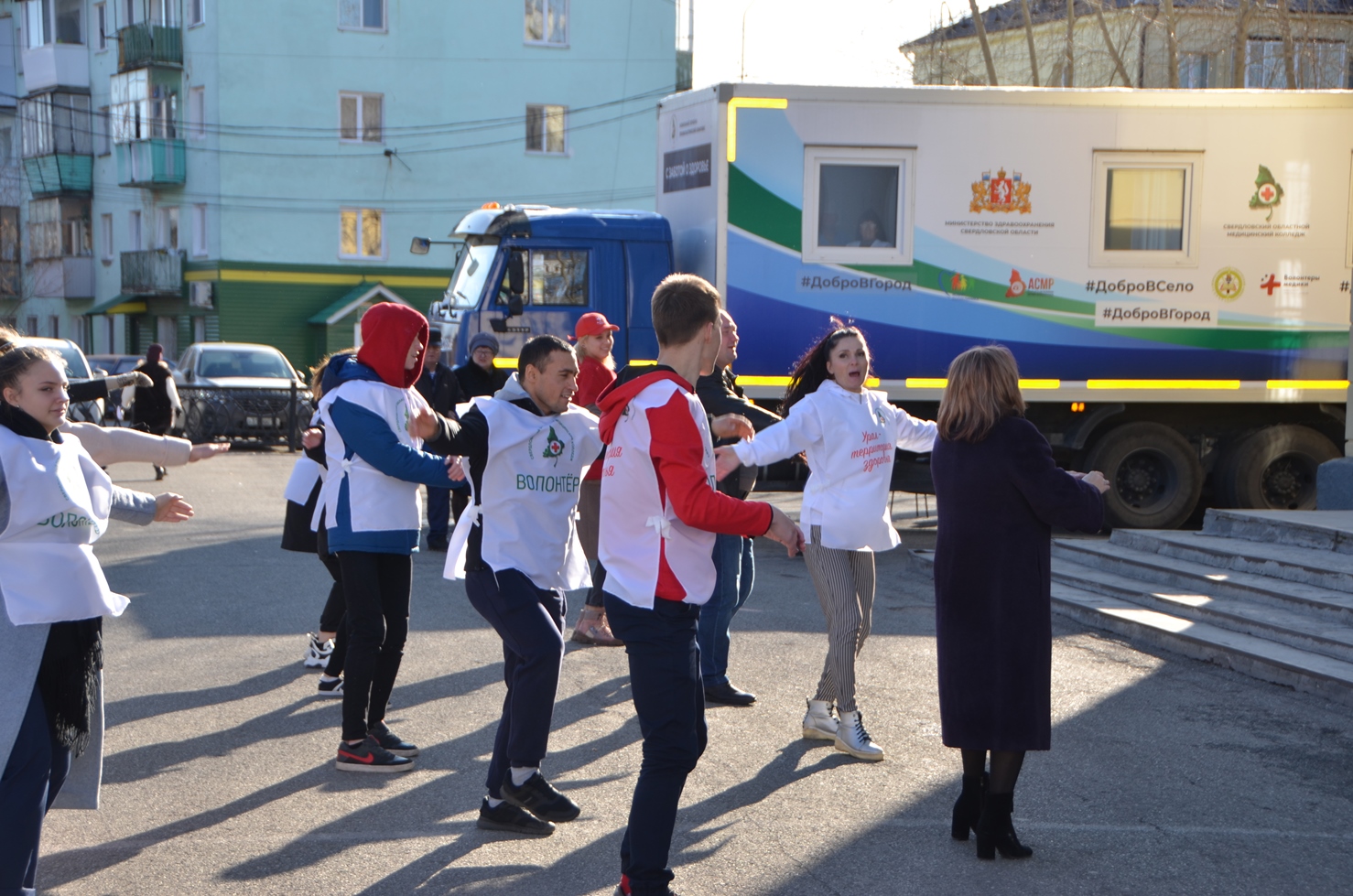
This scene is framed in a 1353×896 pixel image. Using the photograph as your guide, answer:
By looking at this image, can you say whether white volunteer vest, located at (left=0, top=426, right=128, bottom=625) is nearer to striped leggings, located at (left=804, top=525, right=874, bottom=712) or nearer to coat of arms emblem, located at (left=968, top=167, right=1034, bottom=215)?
striped leggings, located at (left=804, top=525, right=874, bottom=712)

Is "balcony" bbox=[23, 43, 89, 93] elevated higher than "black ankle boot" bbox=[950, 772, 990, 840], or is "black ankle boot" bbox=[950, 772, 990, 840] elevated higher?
"balcony" bbox=[23, 43, 89, 93]

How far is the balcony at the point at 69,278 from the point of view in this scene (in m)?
47.2

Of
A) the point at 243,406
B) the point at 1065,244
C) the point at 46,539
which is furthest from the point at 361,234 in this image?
the point at 46,539

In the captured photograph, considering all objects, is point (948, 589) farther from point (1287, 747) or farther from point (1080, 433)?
point (1080, 433)

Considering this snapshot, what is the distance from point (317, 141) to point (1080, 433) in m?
30.9

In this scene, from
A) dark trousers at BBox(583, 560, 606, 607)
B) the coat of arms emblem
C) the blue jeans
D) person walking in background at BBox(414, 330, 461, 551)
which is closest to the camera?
the blue jeans

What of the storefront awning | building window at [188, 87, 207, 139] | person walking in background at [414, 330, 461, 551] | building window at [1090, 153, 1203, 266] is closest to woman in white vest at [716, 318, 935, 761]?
person walking in background at [414, 330, 461, 551]

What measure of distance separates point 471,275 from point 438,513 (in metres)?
3.08

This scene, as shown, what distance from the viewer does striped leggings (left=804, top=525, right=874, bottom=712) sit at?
6043 mm

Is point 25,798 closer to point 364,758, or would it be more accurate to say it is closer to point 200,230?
point 364,758

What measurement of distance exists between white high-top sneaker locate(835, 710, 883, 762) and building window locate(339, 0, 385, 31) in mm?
36747

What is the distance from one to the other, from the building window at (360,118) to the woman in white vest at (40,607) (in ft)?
122

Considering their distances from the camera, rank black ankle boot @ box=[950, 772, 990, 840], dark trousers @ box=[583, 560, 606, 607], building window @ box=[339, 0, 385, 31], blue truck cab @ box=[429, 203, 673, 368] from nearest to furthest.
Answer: black ankle boot @ box=[950, 772, 990, 840], dark trousers @ box=[583, 560, 606, 607], blue truck cab @ box=[429, 203, 673, 368], building window @ box=[339, 0, 385, 31]

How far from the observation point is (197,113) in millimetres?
39969
